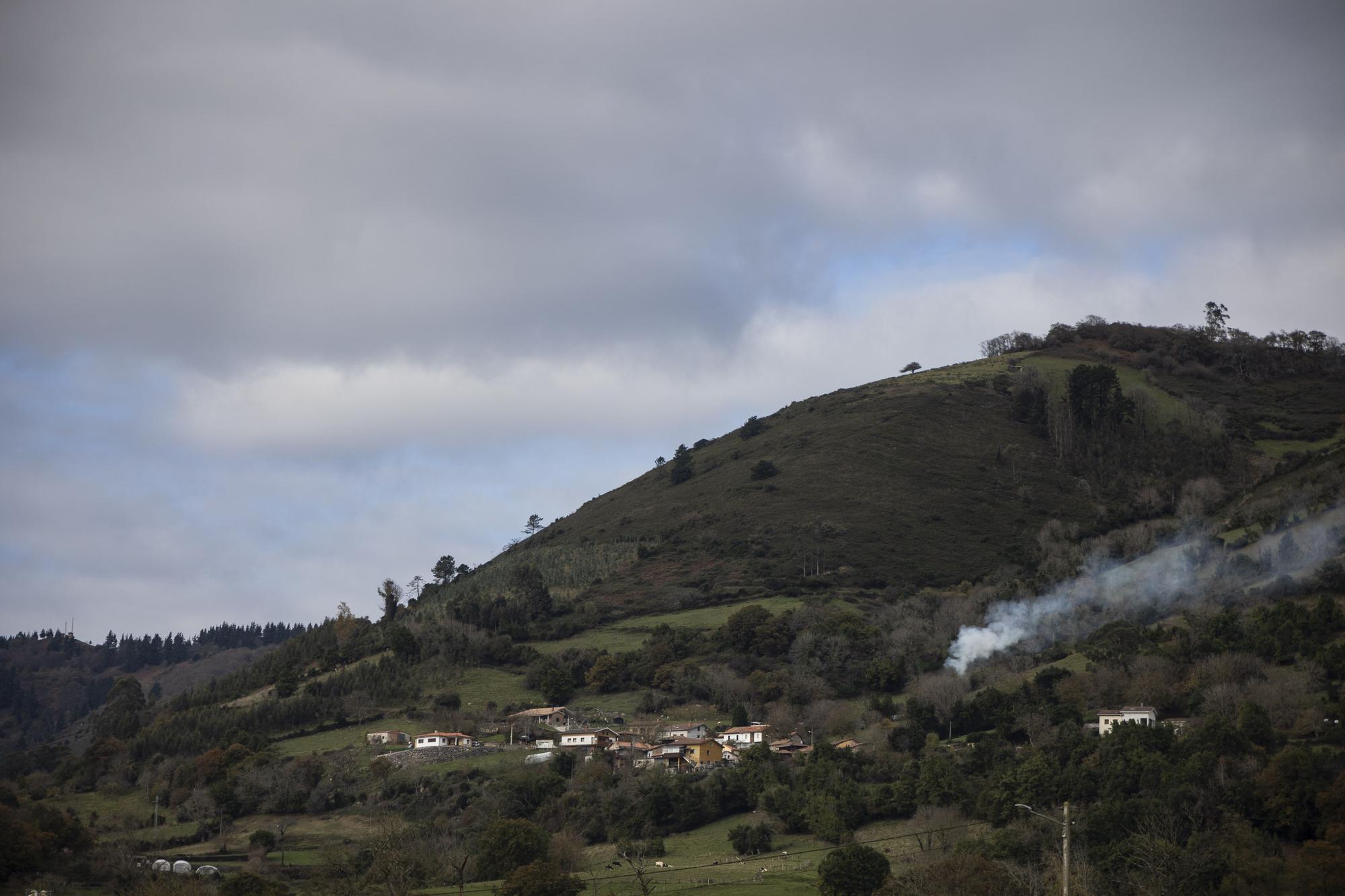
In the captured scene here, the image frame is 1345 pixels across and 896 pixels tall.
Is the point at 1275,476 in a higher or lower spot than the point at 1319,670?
higher

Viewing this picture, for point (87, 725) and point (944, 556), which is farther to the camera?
point (87, 725)

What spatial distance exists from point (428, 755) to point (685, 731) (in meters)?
19.3

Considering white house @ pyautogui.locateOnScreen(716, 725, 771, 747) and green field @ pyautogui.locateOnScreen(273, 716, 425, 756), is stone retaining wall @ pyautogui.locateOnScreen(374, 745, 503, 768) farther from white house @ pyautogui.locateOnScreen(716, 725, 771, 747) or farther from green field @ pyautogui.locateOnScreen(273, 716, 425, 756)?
white house @ pyautogui.locateOnScreen(716, 725, 771, 747)

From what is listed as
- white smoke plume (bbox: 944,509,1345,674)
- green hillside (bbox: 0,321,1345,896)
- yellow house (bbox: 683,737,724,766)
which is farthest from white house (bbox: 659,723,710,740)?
white smoke plume (bbox: 944,509,1345,674)

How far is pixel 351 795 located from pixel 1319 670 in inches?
2450

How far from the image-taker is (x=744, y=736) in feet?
315

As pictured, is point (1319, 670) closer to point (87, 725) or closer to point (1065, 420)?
point (1065, 420)

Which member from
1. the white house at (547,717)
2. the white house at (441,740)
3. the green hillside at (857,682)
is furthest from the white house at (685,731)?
the white house at (441,740)

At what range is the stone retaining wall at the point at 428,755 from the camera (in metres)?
93.8

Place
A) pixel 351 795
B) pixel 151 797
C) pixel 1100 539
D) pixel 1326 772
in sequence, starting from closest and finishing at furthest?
pixel 1326 772, pixel 351 795, pixel 151 797, pixel 1100 539

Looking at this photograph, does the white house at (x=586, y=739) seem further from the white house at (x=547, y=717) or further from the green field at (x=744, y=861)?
the green field at (x=744, y=861)

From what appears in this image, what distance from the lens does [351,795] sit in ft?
294

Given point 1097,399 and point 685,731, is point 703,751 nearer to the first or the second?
point 685,731

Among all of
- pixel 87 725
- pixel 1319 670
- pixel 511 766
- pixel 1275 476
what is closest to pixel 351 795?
pixel 511 766
